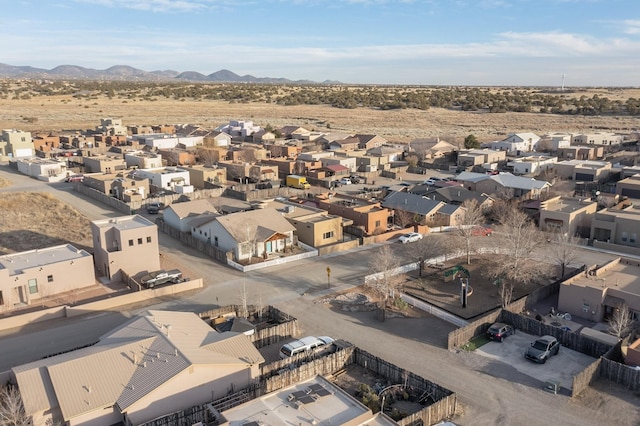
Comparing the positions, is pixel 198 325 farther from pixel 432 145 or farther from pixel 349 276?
pixel 432 145

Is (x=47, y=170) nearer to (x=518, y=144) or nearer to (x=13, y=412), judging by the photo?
(x=13, y=412)

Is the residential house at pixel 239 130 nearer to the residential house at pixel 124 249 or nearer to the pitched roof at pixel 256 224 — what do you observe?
the pitched roof at pixel 256 224

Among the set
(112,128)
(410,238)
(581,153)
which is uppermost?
(112,128)

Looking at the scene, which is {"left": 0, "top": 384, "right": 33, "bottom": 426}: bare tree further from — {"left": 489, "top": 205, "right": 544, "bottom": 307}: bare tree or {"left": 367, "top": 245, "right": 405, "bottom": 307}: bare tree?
{"left": 489, "top": 205, "right": 544, "bottom": 307}: bare tree

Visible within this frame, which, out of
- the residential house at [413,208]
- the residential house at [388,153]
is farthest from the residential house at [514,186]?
the residential house at [388,153]

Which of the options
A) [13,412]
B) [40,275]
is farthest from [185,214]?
[13,412]

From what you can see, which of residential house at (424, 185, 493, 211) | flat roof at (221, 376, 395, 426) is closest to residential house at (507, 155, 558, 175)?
residential house at (424, 185, 493, 211)
